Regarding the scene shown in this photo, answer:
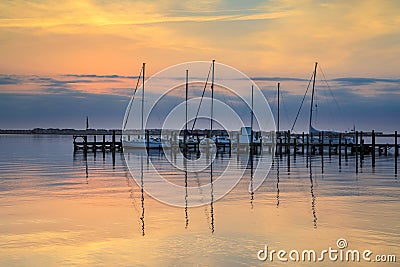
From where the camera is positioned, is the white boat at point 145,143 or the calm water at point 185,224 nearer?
the calm water at point 185,224

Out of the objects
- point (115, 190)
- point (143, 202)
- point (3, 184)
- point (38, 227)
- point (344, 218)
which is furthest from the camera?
point (3, 184)

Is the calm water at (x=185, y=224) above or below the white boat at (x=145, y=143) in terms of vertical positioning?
below

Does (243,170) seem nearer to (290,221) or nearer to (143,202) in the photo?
(143,202)

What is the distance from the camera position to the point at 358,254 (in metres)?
16.0

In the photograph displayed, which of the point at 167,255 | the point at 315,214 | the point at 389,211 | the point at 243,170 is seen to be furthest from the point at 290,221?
the point at 243,170

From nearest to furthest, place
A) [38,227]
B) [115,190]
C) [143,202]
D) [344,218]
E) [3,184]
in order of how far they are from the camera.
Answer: [38,227], [344,218], [143,202], [115,190], [3,184]

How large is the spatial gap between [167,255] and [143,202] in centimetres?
960

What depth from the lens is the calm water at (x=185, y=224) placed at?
16047 millimetres

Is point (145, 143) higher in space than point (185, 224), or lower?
→ higher

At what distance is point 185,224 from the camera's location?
20.3m

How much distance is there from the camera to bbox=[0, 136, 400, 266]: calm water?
52.6 feet

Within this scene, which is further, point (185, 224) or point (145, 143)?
point (145, 143)

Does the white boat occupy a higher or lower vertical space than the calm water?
higher

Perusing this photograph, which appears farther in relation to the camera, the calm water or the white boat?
the white boat
